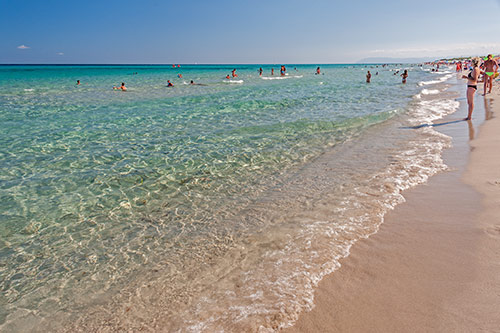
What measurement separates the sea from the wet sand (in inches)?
9.9

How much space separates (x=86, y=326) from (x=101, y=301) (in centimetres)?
37

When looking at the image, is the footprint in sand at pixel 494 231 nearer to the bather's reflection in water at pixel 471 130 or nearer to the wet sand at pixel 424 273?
the wet sand at pixel 424 273

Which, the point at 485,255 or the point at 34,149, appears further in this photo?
the point at 34,149

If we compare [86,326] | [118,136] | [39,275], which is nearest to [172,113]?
[118,136]

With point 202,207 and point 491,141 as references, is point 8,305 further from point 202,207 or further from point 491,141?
point 491,141

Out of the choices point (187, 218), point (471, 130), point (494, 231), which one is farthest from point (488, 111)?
point (187, 218)

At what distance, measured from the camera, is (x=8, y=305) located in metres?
3.42

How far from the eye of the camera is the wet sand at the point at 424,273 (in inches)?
108

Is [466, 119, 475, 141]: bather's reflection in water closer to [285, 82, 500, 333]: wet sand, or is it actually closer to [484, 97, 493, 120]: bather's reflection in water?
[484, 97, 493, 120]: bather's reflection in water

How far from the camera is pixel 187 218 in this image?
525cm

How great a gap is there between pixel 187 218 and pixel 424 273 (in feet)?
12.0

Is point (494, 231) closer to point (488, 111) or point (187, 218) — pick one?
point (187, 218)

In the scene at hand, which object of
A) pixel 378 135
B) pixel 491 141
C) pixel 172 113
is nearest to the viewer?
pixel 491 141

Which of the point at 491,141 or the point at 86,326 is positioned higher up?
the point at 491,141
